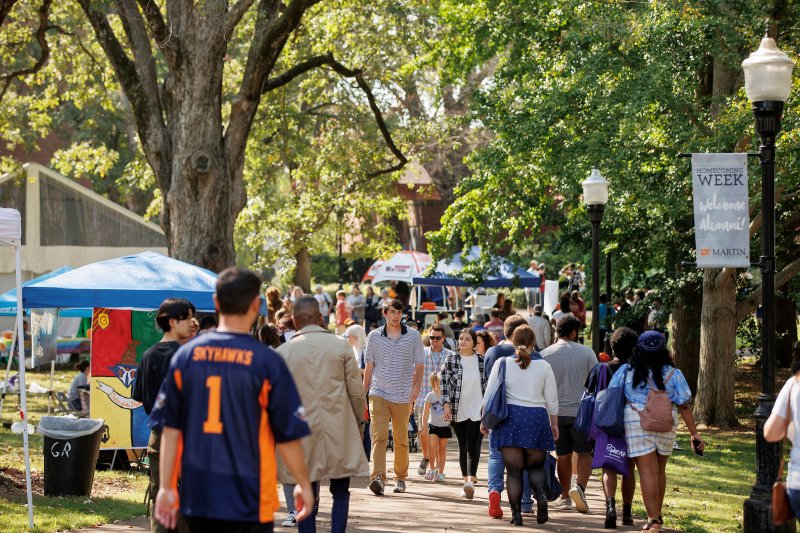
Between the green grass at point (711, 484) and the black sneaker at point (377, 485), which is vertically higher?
the black sneaker at point (377, 485)

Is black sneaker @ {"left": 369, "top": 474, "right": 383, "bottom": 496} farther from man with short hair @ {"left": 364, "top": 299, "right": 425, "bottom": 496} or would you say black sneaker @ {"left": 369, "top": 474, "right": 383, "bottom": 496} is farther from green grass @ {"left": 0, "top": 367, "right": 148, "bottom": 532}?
green grass @ {"left": 0, "top": 367, "right": 148, "bottom": 532}

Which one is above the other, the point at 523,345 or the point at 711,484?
the point at 523,345

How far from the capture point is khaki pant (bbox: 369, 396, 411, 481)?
1204 cm

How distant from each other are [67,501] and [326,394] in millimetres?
4294

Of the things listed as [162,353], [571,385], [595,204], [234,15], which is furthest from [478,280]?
[162,353]

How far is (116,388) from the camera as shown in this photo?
1320 cm

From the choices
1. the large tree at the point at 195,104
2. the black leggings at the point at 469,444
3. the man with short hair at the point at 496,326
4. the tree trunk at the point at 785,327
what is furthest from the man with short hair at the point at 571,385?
the tree trunk at the point at 785,327

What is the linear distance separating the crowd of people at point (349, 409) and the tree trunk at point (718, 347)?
488 cm

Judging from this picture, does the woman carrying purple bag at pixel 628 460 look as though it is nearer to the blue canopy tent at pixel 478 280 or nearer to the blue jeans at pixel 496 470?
the blue jeans at pixel 496 470

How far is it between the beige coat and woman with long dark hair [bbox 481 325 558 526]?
7.97 ft

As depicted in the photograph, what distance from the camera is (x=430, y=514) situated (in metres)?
10.8

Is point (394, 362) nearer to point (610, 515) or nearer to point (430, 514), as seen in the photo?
point (430, 514)

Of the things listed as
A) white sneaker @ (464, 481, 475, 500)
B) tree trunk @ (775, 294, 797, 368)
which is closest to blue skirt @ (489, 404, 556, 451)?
white sneaker @ (464, 481, 475, 500)

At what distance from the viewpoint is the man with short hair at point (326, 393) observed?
7957 millimetres
